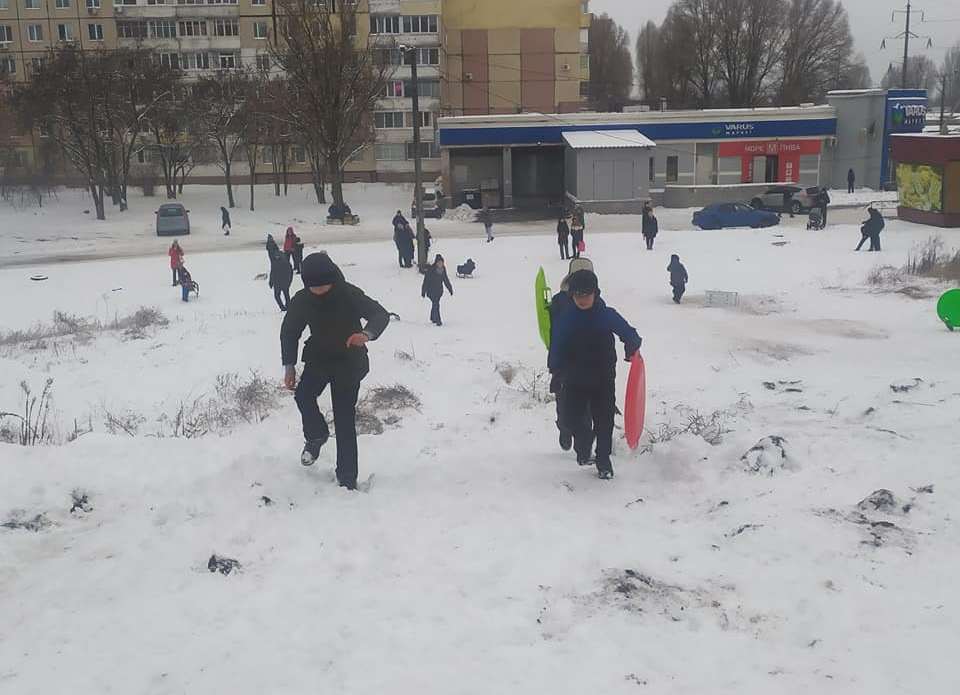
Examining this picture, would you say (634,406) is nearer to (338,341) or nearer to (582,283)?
(582,283)

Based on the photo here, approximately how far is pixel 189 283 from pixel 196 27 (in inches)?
1905

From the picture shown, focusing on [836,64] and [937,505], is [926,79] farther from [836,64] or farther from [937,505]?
[937,505]

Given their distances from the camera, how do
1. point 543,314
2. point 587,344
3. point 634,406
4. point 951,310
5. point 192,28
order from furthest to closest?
point 192,28 → point 951,310 → point 543,314 → point 634,406 → point 587,344

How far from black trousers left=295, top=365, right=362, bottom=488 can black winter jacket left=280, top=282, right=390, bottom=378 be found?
85 millimetres

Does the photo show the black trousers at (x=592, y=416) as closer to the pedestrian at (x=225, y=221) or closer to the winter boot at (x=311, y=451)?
the winter boot at (x=311, y=451)

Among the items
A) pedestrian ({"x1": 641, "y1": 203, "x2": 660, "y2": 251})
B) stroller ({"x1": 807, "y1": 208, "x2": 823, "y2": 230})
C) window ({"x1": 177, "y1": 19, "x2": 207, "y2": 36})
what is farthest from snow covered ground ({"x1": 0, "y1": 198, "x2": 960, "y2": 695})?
window ({"x1": 177, "y1": 19, "x2": 207, "y2": 36})

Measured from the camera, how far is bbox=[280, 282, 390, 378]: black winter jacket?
5789 mm

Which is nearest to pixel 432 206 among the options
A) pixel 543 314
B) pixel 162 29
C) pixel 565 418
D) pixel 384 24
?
pixel 384 24

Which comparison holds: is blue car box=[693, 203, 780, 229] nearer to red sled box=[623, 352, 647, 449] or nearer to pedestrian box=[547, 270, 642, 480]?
red sled box=[623, 352, 647, 449]

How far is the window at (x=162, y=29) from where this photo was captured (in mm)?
61062

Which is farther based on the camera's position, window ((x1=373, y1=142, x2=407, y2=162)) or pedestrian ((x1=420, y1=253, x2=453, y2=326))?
window ((x1=373, y1=142, x2=407, y2=162))

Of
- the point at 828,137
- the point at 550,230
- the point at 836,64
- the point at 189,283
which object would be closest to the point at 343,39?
the point at 550,230

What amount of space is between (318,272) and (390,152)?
59.0 meters

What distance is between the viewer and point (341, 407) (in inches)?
230
